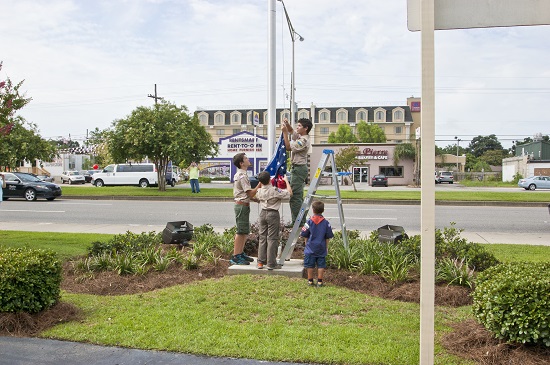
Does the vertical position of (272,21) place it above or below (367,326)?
above

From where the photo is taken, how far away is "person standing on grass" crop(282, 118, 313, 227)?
23.5ft

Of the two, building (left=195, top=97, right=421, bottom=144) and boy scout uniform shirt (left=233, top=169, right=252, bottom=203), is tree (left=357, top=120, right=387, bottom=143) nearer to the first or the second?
building (left=195, top=97, right=421, bottom=144)

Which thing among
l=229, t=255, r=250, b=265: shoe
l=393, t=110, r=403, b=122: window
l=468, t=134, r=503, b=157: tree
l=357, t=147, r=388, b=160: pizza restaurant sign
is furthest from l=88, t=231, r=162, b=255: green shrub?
l=468, t=134, r=503, b=157: tree

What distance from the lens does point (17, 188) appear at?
22562 millimetres

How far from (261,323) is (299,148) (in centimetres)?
311

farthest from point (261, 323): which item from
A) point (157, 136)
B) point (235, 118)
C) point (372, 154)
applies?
point (235, 118)

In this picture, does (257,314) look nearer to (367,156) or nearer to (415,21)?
(415,21)

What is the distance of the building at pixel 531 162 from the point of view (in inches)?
2274

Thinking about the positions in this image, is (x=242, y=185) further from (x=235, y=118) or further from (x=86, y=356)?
(x=235, y=118)

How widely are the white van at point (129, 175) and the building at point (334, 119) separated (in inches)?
2218

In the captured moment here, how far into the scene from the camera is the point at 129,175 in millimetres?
41219

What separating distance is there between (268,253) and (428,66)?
4.06m

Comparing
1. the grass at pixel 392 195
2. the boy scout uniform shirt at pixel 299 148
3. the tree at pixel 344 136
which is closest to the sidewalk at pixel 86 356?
the boy scout uniform shirt at pixel 299 148

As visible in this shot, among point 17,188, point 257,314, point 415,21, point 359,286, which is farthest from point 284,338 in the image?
point 17,188
